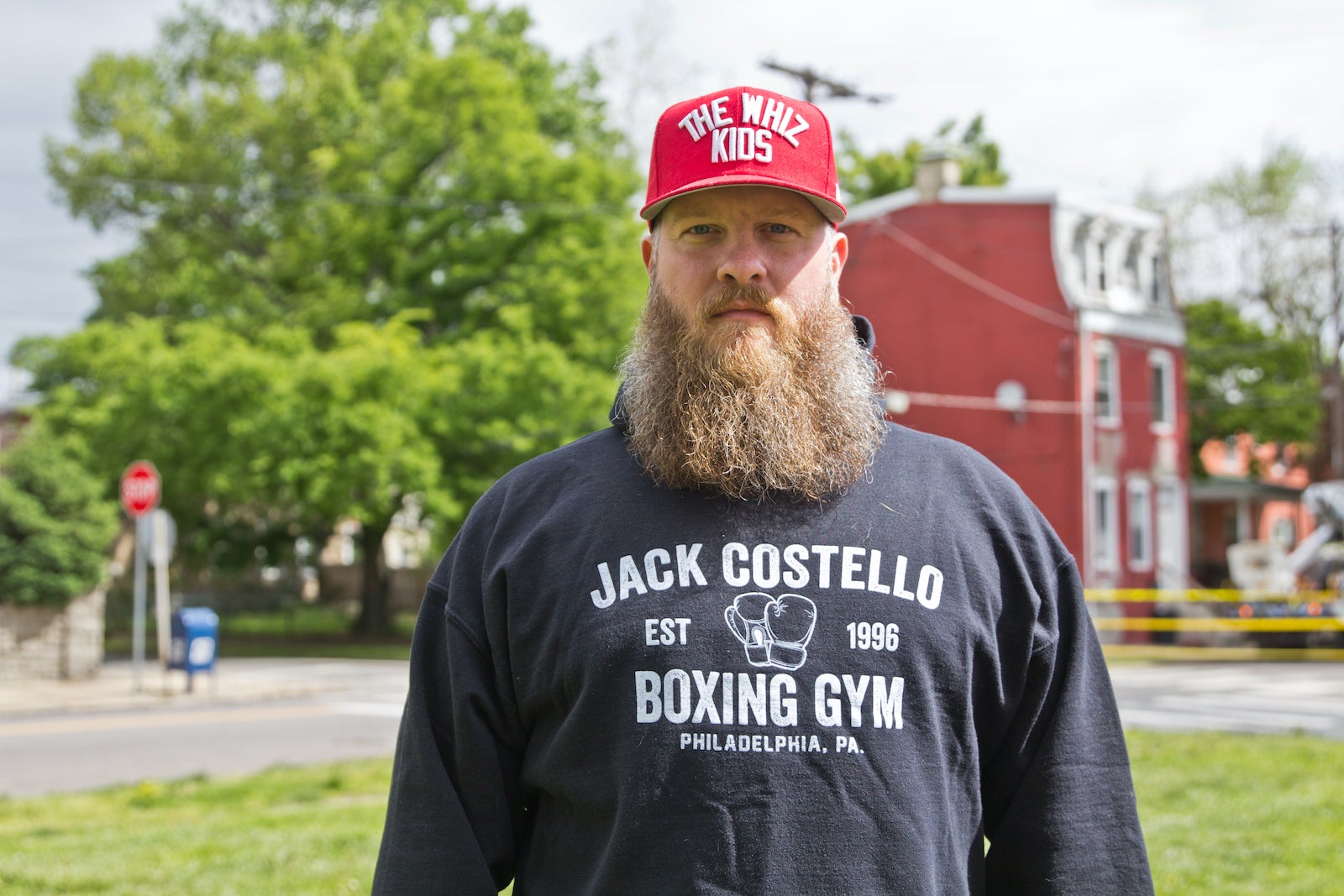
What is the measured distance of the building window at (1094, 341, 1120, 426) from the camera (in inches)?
1198

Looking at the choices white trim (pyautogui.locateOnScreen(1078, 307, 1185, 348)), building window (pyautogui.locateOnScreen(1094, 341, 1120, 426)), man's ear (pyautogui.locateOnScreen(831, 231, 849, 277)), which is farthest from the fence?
man's ear (pyautogui.locateOnScreen(831, 231, 849, 277))

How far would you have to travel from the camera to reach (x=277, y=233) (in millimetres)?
31891

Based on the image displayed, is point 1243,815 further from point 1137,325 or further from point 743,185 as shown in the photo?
point 1137,325

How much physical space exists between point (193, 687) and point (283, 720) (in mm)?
3583

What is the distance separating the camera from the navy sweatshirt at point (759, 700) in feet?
6.55

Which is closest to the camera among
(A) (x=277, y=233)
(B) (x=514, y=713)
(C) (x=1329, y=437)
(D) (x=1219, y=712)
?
(B) (x=514, y=713)

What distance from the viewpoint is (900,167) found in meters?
38.6

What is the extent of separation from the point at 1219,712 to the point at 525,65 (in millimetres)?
24139

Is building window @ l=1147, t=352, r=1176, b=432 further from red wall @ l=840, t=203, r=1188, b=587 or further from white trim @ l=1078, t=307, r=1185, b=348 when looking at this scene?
red wall @ l=840, t=203, r=1188, b=587

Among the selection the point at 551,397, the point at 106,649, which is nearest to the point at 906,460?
the point at 551,397

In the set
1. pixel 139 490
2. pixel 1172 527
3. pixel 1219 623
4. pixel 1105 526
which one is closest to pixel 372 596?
pixel 139 490

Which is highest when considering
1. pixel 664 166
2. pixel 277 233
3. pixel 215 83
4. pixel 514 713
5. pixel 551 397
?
pixel 215 83

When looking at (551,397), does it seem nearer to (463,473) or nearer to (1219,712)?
(463,473)

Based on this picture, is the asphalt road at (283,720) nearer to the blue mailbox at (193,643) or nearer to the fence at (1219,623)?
the blue mailbox at (193,643)
